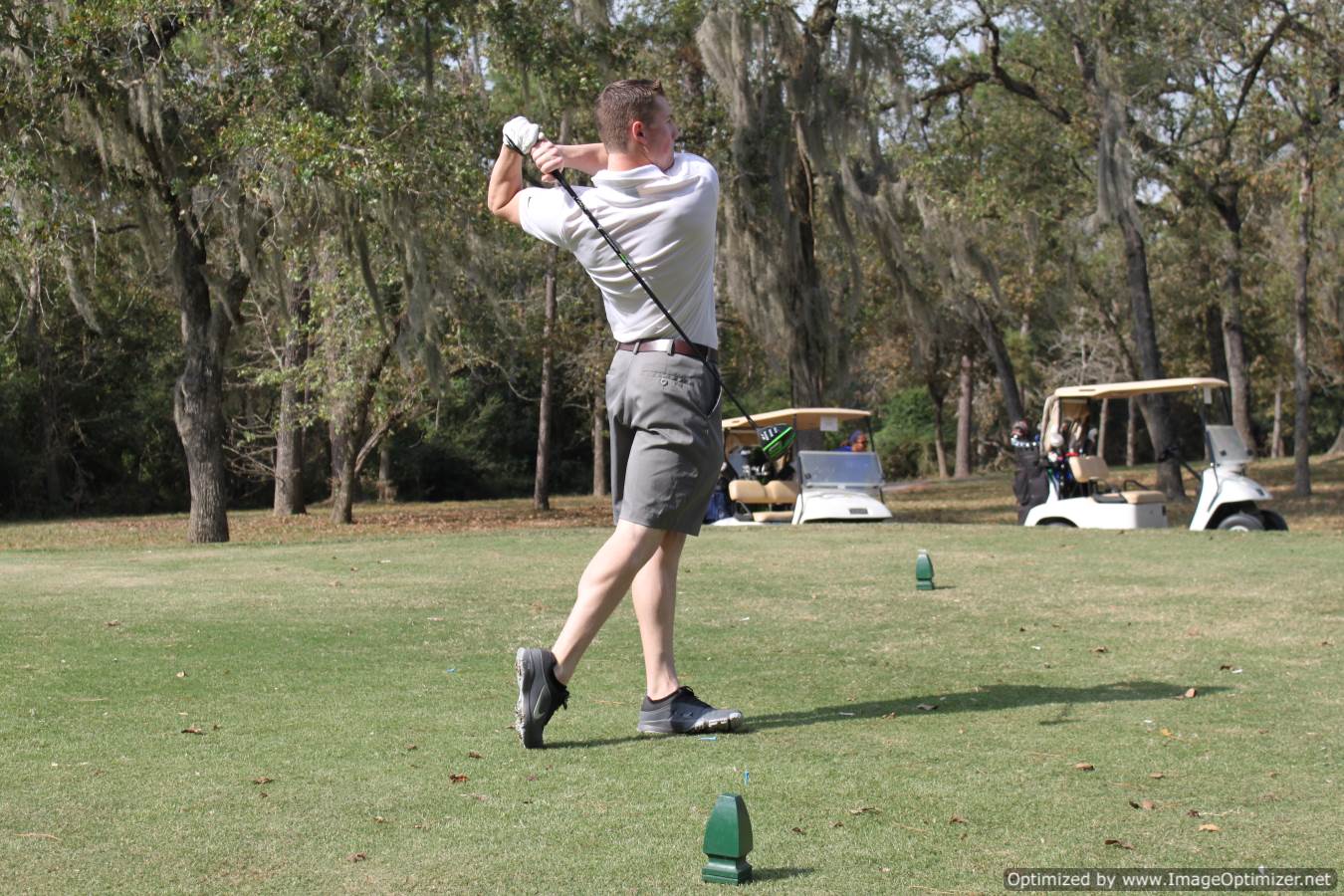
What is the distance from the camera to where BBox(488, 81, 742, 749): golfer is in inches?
186

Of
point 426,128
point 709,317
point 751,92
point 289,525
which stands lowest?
point 289,525

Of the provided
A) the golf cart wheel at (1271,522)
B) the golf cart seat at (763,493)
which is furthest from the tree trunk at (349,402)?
the golf cart wheel at (1271,522)

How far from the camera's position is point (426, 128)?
16.8m

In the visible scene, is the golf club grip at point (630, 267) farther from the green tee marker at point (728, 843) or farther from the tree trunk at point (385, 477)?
the tree trunk at point (385, 477)

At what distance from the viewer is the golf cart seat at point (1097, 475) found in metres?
17.7

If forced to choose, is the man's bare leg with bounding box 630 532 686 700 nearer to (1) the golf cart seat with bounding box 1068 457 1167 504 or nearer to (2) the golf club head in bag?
(1) the golf cart seat with bounding box 1068 457 1167 504

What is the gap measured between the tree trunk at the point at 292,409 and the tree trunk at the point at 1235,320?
1757 cm

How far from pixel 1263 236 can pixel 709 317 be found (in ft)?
109

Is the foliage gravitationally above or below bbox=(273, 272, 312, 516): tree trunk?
above

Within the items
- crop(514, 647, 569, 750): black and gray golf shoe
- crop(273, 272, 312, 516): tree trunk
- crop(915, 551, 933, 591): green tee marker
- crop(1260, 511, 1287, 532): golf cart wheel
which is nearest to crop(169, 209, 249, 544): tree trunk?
crop(273, 272, 312, 516): tree trunk

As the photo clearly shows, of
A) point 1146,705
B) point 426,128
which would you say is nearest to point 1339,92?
point 426,128

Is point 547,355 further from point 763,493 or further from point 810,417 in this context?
point 763,493

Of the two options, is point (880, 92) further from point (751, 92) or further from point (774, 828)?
point (774, 828)

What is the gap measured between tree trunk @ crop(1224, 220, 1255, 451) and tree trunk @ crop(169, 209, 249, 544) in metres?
19.3
